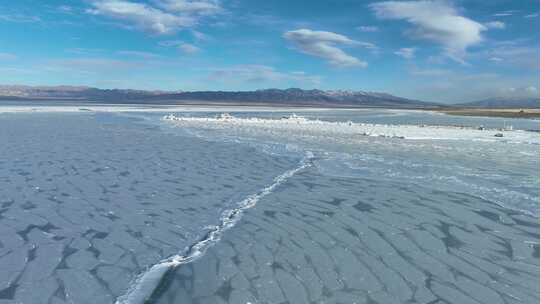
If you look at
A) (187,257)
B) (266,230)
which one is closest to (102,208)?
(187,257)

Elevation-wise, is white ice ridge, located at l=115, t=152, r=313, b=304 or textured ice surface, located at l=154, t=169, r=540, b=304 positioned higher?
textured ice surface, located at l=154, t=169, r=540, b=304

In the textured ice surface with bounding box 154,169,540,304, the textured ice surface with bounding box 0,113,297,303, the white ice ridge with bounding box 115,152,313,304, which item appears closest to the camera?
the white ice ridge with bounding box 115,152,313,304

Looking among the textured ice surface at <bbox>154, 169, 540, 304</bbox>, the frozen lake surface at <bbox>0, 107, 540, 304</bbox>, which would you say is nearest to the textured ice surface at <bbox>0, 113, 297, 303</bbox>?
the frozen lake surface at <bbox>0, 107, 540, 304</bbox>

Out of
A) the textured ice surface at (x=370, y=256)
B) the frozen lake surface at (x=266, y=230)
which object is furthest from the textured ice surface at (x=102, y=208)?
the textured ice surface at (x=370, y=256)

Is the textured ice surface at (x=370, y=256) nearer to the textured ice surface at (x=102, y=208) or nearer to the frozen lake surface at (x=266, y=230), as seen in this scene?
the frozen lake surface at (x=266, y=230)

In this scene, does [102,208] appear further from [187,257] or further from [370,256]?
[370,256]

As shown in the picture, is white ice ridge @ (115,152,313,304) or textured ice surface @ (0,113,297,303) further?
textured ice surface @ (0,113,297,303)

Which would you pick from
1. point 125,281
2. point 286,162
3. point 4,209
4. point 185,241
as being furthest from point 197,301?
point 286,162

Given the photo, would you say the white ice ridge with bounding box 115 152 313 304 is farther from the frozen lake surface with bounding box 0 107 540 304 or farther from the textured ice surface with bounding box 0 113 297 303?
the textured ice surface with bounding box 0 113 297 303
